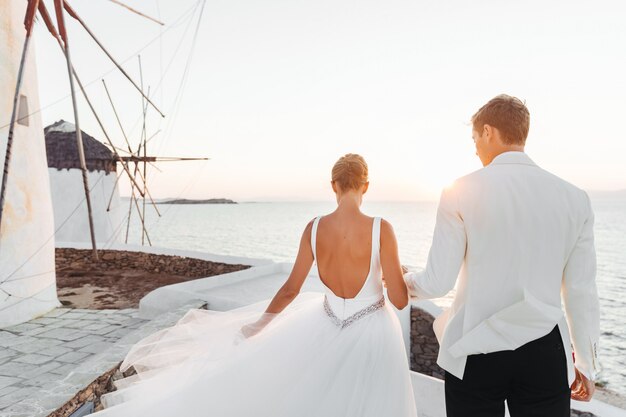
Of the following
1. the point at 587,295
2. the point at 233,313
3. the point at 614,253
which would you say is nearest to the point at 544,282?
the point at 587,295

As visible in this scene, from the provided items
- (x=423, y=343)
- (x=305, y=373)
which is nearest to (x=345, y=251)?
(x=305, y=373)

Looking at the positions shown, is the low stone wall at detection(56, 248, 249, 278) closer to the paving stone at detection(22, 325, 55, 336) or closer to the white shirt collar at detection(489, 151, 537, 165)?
the paving stone at detection(22, 325, 55, 336)

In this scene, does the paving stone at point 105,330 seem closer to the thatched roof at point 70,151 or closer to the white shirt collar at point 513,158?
the white shirt collar at point 513,158

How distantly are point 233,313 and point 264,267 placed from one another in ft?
23.8

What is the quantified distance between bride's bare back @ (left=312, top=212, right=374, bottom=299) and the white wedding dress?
0.14ft

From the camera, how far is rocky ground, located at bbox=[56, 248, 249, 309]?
9.58 m

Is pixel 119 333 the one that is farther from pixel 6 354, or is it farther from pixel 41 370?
pixel 41 370

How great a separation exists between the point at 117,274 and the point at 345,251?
462 inches

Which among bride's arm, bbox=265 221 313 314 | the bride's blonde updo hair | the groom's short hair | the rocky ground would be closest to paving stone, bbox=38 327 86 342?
the rocky ground

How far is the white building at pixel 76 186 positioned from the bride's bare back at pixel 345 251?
75.9ft

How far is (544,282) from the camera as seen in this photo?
1.99m

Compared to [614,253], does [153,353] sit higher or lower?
higher

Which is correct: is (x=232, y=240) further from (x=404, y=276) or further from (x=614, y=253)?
(x=404, y=276)

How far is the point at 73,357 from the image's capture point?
565 centimetres
